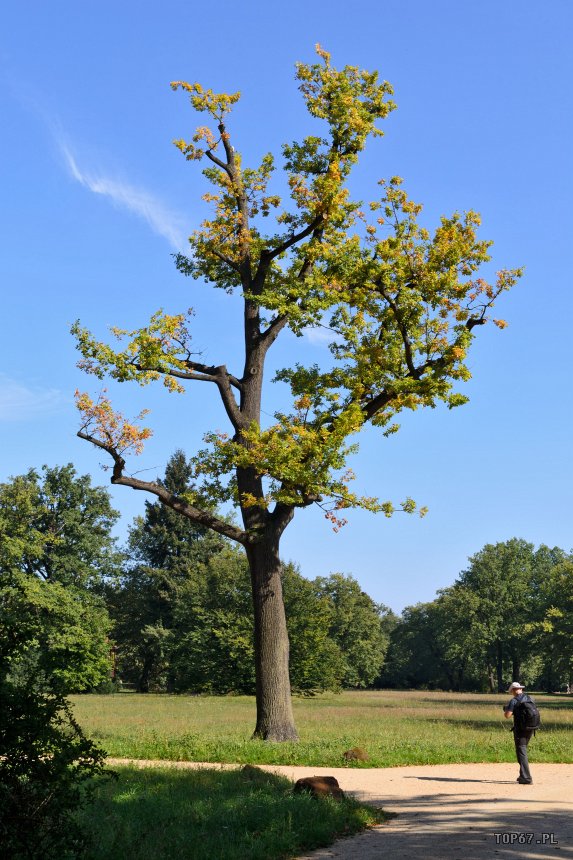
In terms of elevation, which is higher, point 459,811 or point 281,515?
point 281,515

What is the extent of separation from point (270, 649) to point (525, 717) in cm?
684

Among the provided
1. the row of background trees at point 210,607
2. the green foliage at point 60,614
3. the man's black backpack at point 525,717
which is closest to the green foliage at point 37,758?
the man's black backpack at point 525,717

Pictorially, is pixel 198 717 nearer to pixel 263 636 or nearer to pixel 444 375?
pixel 263 636

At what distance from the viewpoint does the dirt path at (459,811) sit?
820 cm

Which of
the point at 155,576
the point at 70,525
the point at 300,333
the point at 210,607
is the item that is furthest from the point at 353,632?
the point at 300,333

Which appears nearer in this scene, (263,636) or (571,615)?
(263,636)

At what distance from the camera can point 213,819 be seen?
8961 millimetres

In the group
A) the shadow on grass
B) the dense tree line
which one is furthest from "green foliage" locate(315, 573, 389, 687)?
the shadow on grass

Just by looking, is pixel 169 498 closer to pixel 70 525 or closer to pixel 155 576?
pixel 70 525

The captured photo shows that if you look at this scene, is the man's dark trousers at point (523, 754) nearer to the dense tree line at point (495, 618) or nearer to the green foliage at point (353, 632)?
the dense tree line at point (495, 618)

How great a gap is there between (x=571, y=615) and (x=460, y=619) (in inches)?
2030

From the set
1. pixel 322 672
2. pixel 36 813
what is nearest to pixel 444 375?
pixel 36 813

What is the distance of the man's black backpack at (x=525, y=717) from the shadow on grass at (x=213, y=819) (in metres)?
4.40

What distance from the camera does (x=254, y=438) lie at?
18.0 metres
